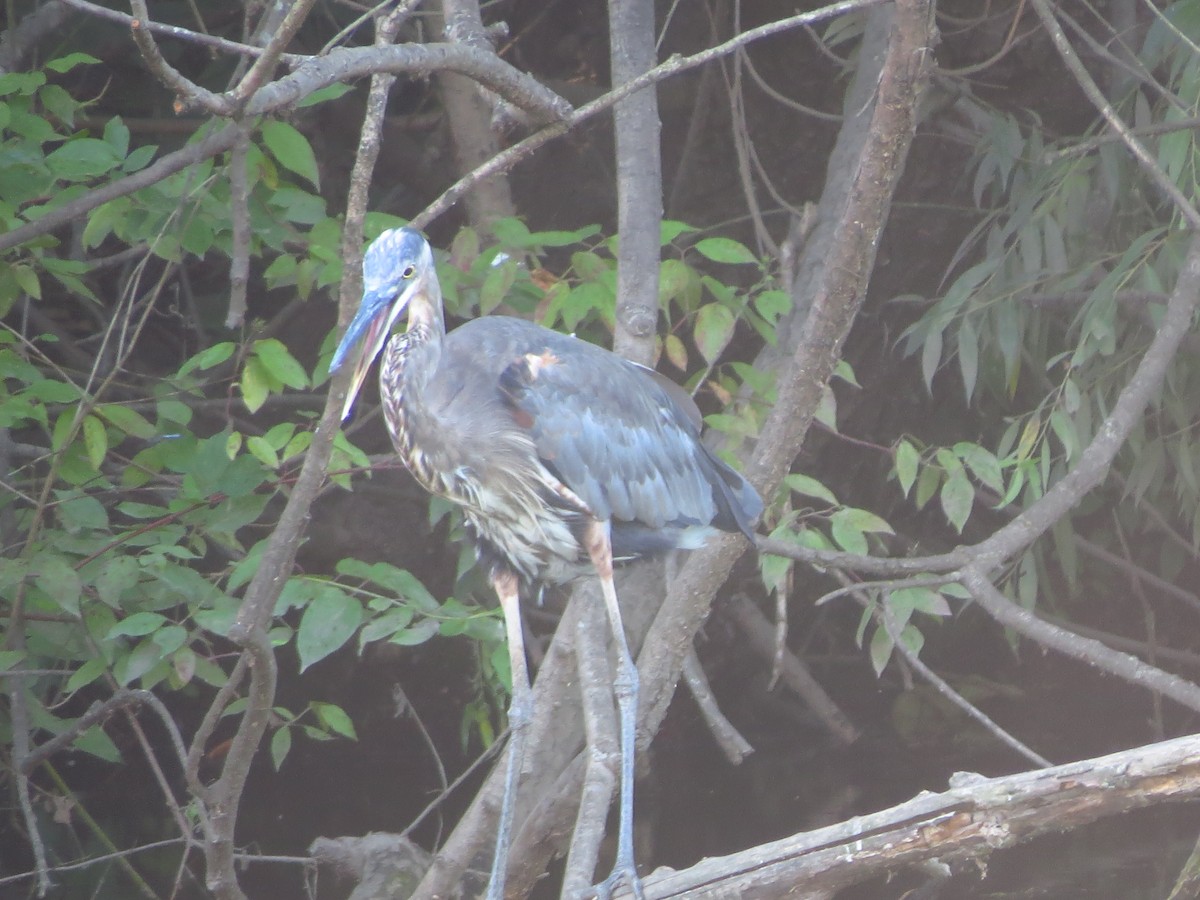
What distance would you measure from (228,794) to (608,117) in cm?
295

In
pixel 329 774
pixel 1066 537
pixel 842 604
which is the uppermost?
pixel 1066 537

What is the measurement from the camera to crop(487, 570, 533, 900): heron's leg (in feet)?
7.52

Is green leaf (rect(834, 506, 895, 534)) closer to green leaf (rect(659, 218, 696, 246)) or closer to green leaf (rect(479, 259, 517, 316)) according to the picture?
green leaf (rect(659, 218, 696, 246))

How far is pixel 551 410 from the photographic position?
221cm

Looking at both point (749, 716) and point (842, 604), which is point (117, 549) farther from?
point (842, 604)

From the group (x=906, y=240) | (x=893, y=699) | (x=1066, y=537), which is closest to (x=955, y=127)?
(x=906, y=240)

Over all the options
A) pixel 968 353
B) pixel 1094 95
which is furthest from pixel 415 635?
pixel 968 353

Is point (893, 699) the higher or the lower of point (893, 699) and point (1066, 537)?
the lower

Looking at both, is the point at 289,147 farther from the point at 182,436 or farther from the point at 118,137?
the point at 182,436

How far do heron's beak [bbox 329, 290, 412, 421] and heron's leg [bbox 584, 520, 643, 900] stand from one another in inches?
19.0

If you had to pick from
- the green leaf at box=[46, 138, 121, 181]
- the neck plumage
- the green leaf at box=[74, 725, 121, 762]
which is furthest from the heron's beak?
the green leaf at box=[74, 725, 121, 762]

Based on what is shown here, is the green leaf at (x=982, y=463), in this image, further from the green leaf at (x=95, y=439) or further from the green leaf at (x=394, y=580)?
the green leaf at (x=95, y=439)

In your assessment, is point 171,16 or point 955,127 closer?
point 171,16

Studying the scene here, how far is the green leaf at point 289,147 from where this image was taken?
2412 millimetres
